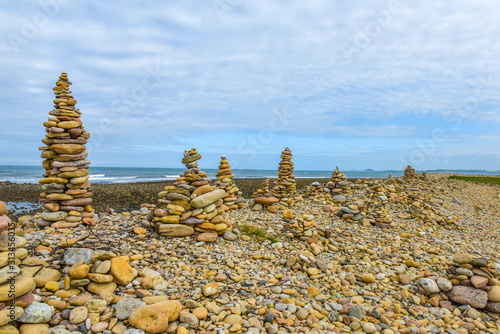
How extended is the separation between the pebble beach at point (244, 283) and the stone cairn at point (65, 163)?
2.97ft

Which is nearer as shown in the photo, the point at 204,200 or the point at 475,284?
the point at 475,284

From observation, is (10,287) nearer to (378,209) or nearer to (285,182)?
(378,209)

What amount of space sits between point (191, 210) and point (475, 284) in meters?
8.23

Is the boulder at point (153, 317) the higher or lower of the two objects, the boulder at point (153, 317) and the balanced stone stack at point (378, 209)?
the lower

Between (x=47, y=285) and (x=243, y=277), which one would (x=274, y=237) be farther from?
(x=47, y=285)

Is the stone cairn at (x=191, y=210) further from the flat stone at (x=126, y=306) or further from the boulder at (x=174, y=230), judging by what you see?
the flat stone at (x=126, y=306)

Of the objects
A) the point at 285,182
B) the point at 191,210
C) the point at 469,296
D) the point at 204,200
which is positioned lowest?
the point at 469,296

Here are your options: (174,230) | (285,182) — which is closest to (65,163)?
(174,230)

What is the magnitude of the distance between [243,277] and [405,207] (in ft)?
44.8

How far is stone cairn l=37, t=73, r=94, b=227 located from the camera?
33.6ft

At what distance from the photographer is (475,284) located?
6.99m

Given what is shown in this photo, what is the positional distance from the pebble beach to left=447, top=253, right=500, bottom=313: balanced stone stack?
3cm

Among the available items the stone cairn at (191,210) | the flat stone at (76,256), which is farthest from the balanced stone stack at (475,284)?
the flat stone at (76,256)

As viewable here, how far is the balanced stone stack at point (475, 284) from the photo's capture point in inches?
268
